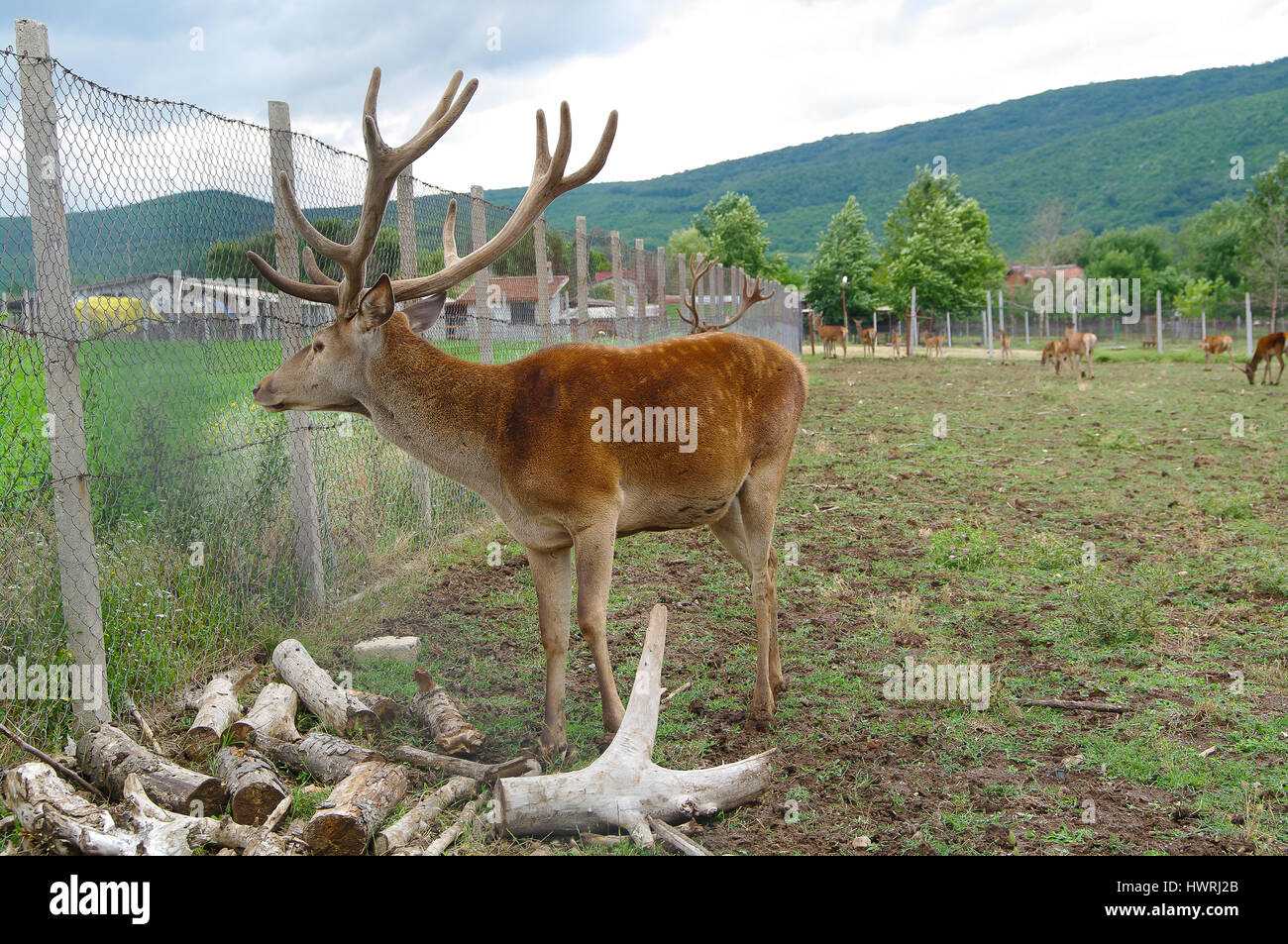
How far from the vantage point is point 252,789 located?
3.63 metres

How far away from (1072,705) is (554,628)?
2570 mm

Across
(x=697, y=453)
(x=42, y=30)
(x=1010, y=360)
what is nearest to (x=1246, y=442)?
(x=697, y=453)

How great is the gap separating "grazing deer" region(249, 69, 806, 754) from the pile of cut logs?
0.65 metres

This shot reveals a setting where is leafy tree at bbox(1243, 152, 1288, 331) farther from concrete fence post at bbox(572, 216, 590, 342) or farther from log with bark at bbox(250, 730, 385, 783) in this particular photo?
log with bark at bbox(250, 730, 385, 783)

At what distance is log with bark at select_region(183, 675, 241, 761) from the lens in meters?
4.07

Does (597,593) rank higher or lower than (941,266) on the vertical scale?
lower

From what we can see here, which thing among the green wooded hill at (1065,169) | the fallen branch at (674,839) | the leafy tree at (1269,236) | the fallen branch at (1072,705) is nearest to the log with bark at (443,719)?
the fallen branch at (674,839)

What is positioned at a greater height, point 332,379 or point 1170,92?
point 1170,92

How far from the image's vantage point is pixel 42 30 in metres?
3.93

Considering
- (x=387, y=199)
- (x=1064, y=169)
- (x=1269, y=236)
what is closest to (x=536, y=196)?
(x=387, y=199)

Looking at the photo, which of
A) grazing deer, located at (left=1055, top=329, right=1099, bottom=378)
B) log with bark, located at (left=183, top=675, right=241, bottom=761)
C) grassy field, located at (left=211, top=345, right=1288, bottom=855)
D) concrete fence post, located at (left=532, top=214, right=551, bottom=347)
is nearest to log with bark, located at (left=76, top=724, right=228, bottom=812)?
log with bark, located at (left=183, top=675, right=241, bottom=761)

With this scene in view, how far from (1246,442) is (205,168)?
12682 mm

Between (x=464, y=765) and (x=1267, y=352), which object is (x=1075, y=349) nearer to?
(x=1267, y=352)
